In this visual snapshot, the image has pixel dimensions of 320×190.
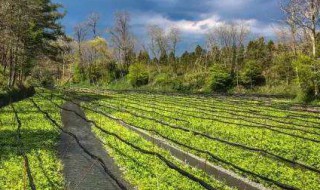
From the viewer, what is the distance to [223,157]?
54.0 feet

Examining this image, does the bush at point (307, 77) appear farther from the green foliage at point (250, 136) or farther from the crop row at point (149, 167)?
the crop row at point (149, 167)

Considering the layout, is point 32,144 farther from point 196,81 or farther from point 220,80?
point 196,81

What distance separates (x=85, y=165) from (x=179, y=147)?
Answer: 4.50 metres

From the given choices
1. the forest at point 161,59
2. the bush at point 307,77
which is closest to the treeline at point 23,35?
the forest at point 161,59

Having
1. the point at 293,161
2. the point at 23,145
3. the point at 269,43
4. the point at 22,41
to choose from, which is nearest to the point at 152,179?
the point at 293,161

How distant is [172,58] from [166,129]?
7355 cm

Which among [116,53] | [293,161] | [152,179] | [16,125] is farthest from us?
[116,53]

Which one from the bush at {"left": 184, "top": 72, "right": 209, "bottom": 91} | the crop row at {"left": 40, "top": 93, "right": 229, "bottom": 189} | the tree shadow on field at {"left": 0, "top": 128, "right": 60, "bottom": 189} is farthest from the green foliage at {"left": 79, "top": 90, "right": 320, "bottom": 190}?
the bush at {"left": 184, "top": 72, "right": 209, "bottom": 91}

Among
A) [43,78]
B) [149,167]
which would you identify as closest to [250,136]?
[149,167]

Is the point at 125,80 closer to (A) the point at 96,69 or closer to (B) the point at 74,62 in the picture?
(A) the point at 96,69

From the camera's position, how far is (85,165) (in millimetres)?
15836

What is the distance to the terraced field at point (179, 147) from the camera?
43.7 ft

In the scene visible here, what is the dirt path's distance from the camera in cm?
1337

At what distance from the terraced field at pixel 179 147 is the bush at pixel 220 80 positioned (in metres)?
36.7
